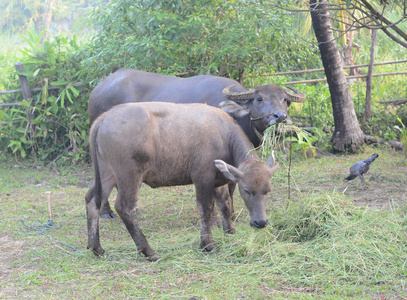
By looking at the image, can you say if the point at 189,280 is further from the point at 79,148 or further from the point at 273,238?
the point at 79,148

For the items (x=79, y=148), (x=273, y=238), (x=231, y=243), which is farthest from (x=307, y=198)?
(x=79, y=148)

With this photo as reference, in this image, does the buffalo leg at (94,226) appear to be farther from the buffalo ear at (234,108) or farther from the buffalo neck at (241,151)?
the buffalo ear at (234,108)

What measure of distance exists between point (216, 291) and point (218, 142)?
5.12 ft

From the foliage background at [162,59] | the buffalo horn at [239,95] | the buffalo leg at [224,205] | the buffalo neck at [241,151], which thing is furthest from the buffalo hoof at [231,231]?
the foliage background at [162,59]

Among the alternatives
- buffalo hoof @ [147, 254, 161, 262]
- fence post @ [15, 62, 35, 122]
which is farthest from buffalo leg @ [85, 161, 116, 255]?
fence post @ [15, 62, 35, 122]

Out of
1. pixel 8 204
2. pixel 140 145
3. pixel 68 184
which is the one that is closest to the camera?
pixel 140 145

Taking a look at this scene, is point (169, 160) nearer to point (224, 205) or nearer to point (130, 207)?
point (130, 207)

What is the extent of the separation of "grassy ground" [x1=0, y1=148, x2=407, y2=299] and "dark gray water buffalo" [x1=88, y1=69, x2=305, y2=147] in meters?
1.12

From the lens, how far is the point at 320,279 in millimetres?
3688

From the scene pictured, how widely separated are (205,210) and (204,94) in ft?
6.91

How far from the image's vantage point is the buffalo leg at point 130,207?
14.1ft

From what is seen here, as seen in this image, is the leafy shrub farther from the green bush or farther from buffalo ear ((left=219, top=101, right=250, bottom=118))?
buffalo ear ((left=219, top=101, right=250, bottom=118))

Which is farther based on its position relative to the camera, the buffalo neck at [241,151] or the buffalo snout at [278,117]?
the buffalo snout at [278,117]

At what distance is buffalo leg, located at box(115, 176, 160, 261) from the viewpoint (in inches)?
170
